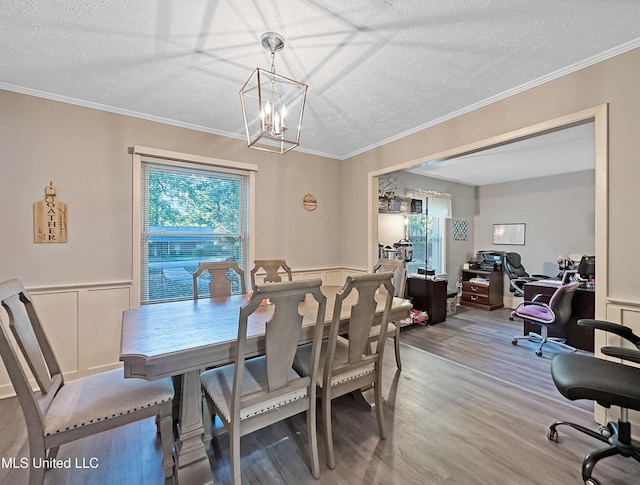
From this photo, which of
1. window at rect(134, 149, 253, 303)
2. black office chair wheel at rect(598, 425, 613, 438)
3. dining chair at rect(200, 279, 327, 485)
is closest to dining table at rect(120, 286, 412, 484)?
dining chair at rect(200, 279, 327, 485)

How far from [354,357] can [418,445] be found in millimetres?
726

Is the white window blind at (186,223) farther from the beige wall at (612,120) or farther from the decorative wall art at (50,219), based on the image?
the beige wall at (612,120)

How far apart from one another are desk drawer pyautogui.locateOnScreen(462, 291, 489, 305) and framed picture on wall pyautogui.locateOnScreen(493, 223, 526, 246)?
1381 mm

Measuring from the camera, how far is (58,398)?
1465mm

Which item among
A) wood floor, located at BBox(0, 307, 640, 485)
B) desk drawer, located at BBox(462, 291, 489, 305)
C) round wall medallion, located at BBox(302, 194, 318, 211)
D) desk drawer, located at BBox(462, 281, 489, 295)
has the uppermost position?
round wall medallion, located at BBox(302, 194, 318, 211)

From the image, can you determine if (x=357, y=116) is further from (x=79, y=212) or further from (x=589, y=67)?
(x=79, y=212)

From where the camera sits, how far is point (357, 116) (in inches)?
118

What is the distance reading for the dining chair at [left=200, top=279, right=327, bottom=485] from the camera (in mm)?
1340

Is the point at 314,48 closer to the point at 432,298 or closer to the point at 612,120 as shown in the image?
the point at 612,120

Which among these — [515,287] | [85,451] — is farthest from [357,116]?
[515,287]

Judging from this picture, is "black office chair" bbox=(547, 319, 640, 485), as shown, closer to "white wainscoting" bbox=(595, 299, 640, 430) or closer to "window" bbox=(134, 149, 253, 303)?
"white wainscoting" bbox=(595, 299, 640, 430)

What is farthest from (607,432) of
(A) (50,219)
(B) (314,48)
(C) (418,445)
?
(A) (50,219)

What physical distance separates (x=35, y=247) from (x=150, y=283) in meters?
0.97

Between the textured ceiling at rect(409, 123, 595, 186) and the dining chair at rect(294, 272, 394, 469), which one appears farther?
the textured ceiling at rect(409, 123, 595, 186)
